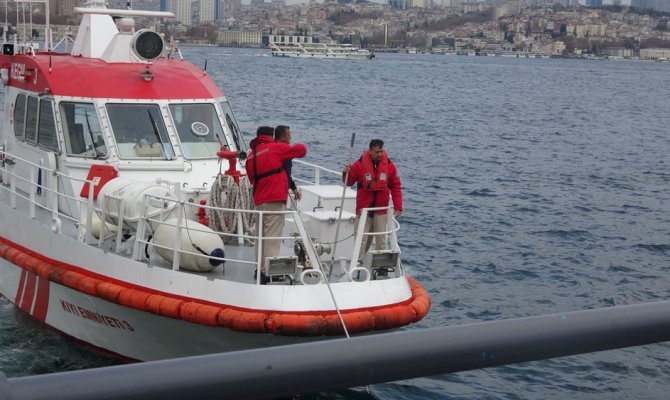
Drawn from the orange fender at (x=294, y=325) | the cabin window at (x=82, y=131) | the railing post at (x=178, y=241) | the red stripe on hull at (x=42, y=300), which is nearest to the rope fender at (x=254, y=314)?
the orange fender at (x=294, y=325)

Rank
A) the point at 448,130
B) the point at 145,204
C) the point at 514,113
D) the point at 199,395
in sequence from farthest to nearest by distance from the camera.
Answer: the point at 514,113
the point at 448,130
the point at 145,204
the point at 199,395

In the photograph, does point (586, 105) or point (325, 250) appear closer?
point (325, 250)

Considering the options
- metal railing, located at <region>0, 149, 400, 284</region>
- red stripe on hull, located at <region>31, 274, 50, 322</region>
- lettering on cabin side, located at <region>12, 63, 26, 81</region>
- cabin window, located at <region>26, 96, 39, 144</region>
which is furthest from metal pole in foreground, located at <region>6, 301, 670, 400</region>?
lettering on cabin side, located at <region>12, 63, 26, 81</region>

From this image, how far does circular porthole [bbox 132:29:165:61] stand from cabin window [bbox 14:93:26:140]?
5.65 feet

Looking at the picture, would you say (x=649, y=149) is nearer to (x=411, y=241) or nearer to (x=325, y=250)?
(x=411, y=241)

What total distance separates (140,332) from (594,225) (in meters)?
14.7

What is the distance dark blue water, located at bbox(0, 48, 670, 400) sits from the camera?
1107 cm

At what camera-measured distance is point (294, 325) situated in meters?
8.28

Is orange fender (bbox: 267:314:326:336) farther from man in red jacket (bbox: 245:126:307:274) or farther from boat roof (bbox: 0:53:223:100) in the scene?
boat roof (bbox: 0:53:223:100)

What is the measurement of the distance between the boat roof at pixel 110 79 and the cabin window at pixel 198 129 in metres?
0.16

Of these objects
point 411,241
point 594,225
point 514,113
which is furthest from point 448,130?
point 411,241

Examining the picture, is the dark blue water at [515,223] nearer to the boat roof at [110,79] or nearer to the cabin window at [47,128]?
the cabin window at [47,128]

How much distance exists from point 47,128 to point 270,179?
394 cm

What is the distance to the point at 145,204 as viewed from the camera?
939 cm
